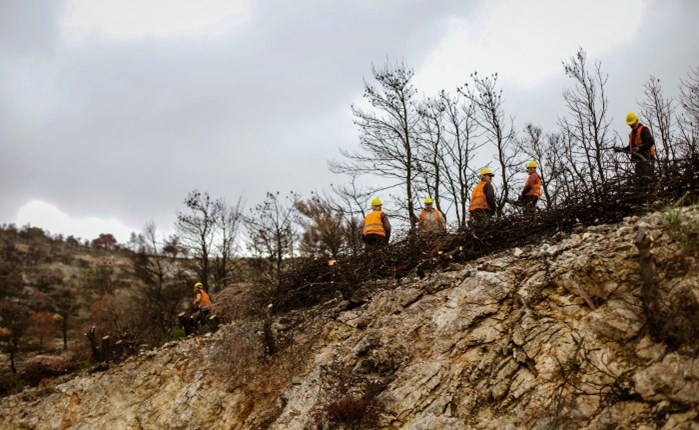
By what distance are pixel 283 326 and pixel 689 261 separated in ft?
22.3

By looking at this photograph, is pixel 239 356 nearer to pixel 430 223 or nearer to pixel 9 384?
pixel 430 223

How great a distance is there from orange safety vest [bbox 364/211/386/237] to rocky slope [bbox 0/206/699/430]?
166cm

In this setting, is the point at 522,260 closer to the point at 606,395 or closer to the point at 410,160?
the point at 606,395

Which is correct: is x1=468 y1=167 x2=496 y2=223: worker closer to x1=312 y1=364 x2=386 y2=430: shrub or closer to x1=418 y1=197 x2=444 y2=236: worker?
x1=418 y1=197 x2=444 y2=236: worker

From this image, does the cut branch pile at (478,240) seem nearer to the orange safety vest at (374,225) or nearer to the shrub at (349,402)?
the orange safety vest at (374,225)

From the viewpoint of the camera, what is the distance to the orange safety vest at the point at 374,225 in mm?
11060

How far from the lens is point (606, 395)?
5.32 m

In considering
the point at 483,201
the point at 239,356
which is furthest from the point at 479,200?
the point at 239,356

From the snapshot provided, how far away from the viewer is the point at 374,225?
11.1m

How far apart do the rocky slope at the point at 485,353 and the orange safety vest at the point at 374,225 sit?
1.66 meters

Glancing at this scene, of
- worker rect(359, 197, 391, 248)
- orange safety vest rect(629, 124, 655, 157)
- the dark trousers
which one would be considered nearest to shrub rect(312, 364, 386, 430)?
worker rect(359, 197, 391, 248)

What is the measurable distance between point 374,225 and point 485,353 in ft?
15.9

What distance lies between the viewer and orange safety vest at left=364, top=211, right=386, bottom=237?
1106 cm

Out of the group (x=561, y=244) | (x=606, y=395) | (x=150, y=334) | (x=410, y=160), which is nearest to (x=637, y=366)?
(x=606, y=395)
